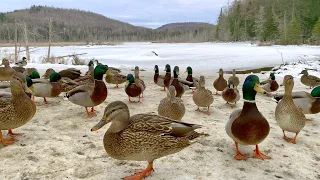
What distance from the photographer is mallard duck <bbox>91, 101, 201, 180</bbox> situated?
2.81 meters

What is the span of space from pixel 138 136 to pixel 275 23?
191 feet

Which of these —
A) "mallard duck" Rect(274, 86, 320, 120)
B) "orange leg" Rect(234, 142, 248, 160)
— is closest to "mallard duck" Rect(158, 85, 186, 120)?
"orange leg" Rect(234, 142, 248, 160)

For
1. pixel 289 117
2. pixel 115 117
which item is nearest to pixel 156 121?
pixel 115 117

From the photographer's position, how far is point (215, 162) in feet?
11.4

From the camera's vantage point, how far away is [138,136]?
282cm

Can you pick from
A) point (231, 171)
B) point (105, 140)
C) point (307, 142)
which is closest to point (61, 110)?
point (105, 140)

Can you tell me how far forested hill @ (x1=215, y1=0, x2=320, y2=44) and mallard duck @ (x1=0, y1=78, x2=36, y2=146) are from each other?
1694 inches

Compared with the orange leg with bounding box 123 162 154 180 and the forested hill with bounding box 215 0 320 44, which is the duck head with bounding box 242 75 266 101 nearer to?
the orange leg with bounding box 123 162 154 180

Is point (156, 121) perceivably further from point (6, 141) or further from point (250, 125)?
point (6, 141)

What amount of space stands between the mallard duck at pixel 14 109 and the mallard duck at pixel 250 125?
8.61 feet

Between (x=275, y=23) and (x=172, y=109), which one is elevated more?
(x=275, y=23)

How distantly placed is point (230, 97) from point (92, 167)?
3.88 m

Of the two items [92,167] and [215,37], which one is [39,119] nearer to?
[92,167]

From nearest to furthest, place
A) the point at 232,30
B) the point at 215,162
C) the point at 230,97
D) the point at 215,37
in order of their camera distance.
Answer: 1. the point at 215,162
2. the point at 230,97
3. the point at 232,30
4. the point at 215,37
